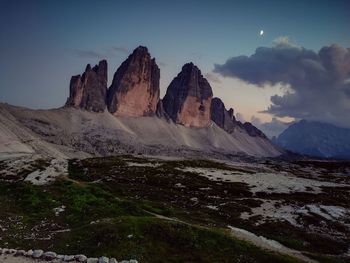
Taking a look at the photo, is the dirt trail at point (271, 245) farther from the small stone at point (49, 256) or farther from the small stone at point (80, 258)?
the small stone at point (49, 256)

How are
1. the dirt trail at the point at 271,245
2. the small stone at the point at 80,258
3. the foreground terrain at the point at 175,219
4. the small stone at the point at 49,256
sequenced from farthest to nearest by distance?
the dirt trail at the point at 271,245 < the foreground terrain at the point at 175,219 < the small stone at the point at 49,256 < the small stone at the point at 80,258

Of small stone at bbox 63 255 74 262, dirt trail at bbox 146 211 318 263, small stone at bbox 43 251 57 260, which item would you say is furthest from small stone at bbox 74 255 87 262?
dirt trail at bbox 146 211 318 263

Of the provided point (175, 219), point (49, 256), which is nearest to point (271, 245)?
point (175, 219)

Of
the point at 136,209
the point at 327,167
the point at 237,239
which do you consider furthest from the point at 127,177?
the point at 327,167

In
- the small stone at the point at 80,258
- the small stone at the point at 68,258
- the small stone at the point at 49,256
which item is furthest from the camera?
the small stone at the point at 49,256

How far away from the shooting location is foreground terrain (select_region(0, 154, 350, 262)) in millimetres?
29641

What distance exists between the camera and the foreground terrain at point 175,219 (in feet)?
97.2

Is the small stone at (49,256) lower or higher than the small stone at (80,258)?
lower

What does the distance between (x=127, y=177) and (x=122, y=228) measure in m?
50.1

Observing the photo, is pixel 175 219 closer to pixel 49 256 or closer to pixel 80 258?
pixel 80 258

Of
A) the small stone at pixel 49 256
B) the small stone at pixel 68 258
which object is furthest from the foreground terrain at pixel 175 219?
the small stone at pixel 49 256

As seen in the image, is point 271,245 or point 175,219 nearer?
point 271,245

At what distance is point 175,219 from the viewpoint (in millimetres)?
41188

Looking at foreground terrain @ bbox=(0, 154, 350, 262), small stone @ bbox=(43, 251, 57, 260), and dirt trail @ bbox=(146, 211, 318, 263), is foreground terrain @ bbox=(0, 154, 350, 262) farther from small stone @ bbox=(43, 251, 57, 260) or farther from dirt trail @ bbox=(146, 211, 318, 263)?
small stone @ bbox=(43, 251, 57, 260)
